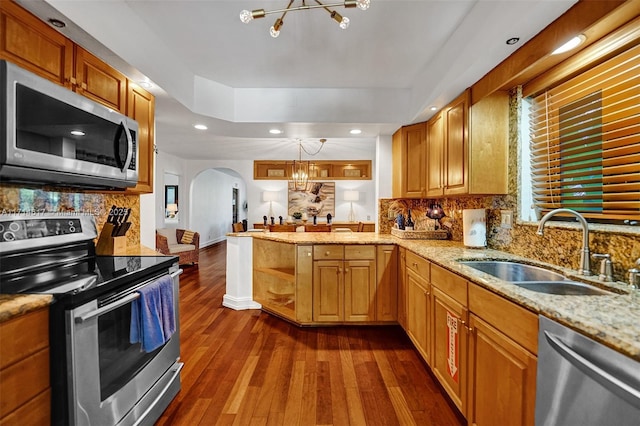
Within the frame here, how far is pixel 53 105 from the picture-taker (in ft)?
4.42

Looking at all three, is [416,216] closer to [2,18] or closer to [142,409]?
[142,409]

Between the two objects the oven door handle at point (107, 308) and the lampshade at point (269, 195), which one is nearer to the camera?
the oven door handle at point (107, 308)

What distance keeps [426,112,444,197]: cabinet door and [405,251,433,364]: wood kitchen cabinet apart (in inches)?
29.4

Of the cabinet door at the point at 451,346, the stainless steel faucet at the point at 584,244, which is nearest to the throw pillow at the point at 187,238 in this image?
the cabinet door at the point at 451,346

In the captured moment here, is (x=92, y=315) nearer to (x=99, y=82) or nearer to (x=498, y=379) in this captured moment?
(x=99, y=82)

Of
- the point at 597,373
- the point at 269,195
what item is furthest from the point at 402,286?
the point at 269,195

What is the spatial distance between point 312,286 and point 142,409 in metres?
1.67

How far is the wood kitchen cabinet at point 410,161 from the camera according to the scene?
3079 mm

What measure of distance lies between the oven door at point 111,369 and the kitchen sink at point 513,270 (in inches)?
79.1

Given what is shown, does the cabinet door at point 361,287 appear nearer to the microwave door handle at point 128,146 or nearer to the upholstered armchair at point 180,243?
the microwave door handle at point 128,146

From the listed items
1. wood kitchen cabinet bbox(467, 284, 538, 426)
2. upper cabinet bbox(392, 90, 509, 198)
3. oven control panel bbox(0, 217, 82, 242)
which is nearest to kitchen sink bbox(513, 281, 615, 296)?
wood kitchen cabinet bbox(467, 284, 538, 426)

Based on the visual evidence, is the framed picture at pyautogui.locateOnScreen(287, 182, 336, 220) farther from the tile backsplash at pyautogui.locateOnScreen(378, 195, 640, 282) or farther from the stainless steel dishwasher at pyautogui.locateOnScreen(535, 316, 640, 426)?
the stainless steel dishwasher at pyautogui.locateOnScreen(535, 316, 640, 426)

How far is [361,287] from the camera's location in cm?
284

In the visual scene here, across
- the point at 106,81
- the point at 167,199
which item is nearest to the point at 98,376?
the point at 106,81
